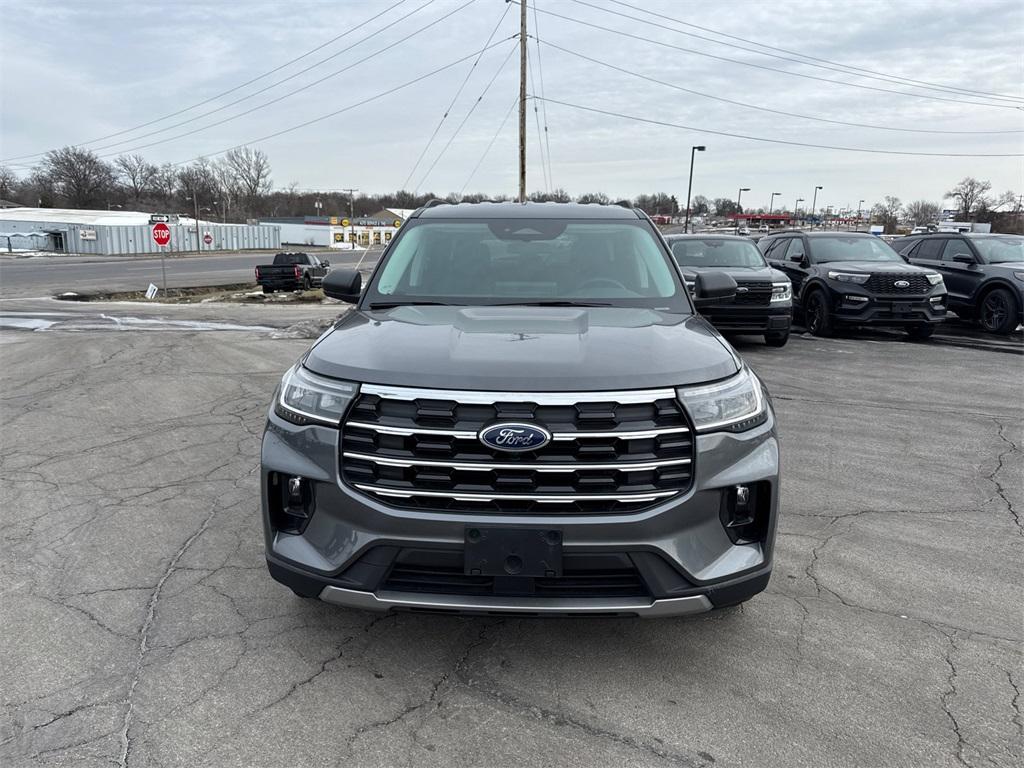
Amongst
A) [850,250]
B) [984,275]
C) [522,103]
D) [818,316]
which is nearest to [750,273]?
[818,316]

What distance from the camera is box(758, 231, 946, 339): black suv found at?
1172cm

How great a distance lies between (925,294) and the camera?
38.4ft

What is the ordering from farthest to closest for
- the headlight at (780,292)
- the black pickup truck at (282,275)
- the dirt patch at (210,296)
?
1. the black pickup truck at (282,275)
2. the dirt patch at (210,296)
3. the headlight at (780,292)

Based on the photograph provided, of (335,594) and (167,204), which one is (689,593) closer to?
(335,594)

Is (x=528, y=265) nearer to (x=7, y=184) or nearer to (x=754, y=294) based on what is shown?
(x=754, y=294)

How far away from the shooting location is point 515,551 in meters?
A: 2.45

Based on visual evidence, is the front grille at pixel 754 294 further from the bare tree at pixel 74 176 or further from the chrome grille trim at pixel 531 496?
the bare tree at pixel 74 176

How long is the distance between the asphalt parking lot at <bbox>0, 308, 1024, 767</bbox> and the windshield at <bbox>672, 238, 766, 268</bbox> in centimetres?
701

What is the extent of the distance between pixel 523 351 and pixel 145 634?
2.04m

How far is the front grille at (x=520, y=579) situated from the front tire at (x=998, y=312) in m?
13.2

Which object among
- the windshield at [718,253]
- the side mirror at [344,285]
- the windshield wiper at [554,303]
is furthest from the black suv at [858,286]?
the side mirror at [344,285]

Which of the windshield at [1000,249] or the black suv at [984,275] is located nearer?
the black suv at [984,275]

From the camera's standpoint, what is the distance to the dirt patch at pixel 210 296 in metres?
25.0

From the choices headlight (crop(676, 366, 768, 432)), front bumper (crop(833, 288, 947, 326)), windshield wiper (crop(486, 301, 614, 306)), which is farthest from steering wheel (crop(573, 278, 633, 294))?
front bumper (crop(833, 288, 947, 326))
